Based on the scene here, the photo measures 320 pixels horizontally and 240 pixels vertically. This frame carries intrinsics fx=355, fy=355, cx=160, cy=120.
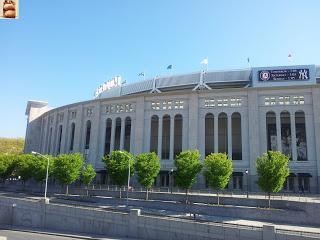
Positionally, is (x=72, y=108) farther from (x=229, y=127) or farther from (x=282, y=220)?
(x=282, y=220)

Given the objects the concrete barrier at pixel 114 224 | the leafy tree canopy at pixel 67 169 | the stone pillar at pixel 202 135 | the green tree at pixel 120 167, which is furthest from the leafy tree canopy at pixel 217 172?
the leafy tree canopy at pixel 67 169

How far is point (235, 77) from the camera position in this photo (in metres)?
76.2

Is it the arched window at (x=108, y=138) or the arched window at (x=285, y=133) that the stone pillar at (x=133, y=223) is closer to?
Result: the arched window at (x=285, y=133)

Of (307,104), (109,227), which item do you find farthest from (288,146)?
(109,227)

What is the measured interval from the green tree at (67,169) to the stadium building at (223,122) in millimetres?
11781

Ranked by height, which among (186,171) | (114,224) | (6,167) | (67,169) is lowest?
(114,224)

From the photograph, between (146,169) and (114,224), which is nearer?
(114,224)

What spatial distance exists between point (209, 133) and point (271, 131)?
11138 millimetres

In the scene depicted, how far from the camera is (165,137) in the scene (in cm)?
6981

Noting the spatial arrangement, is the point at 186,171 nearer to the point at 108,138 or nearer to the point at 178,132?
the point at 178,132

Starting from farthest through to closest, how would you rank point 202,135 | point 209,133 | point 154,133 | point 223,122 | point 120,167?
point 154,133
point 209,133
point 223,122
point 202,135
point 120,167

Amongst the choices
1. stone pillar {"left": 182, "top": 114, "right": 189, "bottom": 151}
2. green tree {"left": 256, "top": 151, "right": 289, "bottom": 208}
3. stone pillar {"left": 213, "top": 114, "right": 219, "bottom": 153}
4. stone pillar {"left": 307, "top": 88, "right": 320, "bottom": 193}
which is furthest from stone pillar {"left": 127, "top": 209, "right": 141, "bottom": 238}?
stone pillar {"left": 307, "top": 88, "right": 320, "bottom": 193}

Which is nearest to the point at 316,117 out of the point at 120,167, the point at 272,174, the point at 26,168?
the point at 272,174

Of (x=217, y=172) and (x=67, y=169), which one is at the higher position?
(x=67, y=169)
